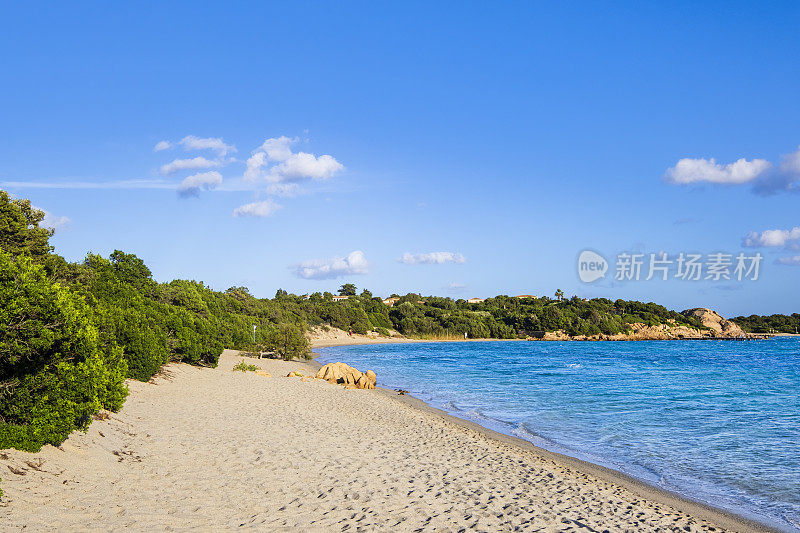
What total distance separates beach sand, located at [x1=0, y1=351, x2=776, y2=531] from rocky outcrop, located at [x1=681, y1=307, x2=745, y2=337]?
508 feet

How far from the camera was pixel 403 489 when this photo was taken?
8.81 metres

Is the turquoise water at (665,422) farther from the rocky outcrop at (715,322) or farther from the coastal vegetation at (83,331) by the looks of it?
the rocky outcrop at (715,322)

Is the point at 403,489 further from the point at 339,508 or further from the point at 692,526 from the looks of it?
the point at 692,526

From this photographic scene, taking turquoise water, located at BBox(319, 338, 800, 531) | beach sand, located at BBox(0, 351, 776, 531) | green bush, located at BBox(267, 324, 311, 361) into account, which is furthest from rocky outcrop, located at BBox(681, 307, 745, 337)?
beach sand, located at BBox(0, 351, 776, 531)

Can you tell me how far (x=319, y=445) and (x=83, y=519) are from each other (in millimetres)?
6184

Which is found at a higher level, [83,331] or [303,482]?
[83,331]

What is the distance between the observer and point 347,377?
2727 cm

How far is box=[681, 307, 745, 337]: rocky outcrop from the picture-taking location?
14462cm

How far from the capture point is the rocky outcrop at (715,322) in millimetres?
144625

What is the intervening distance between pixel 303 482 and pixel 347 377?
730 inches

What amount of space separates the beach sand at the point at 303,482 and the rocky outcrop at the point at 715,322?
155 metres

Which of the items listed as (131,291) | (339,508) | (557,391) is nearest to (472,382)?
(557,391)

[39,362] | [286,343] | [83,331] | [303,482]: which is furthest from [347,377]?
[39,362]

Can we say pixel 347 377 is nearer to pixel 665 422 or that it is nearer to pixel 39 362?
pixel 665 422
